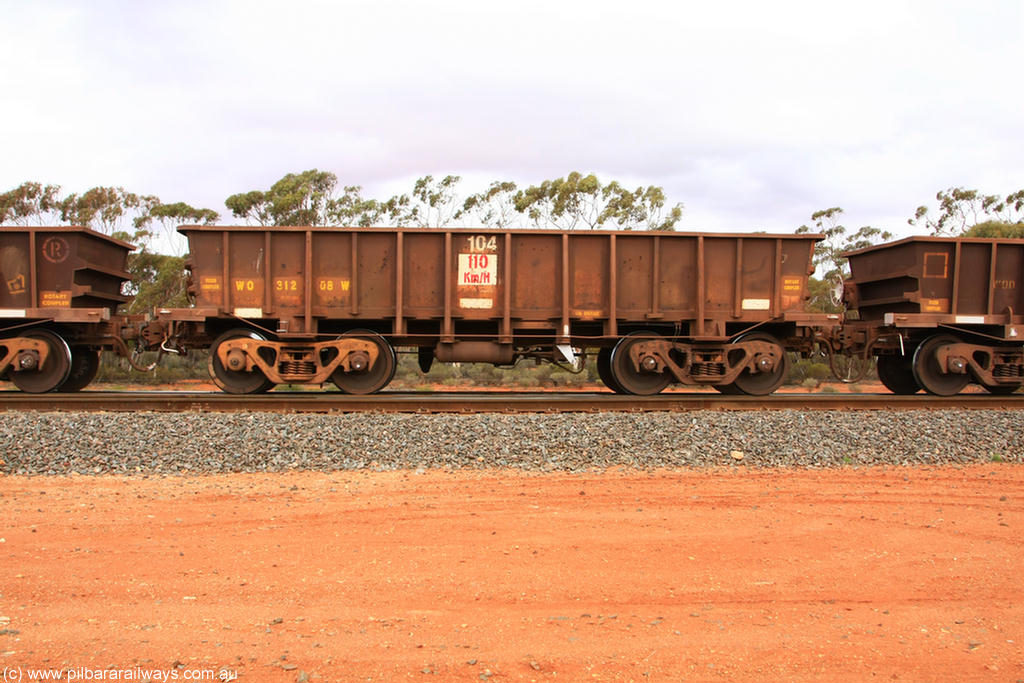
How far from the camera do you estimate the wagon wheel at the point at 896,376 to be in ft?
41.4

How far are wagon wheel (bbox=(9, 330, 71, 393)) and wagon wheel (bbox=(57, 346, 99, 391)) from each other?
478 millimetres

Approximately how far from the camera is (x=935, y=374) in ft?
37.9

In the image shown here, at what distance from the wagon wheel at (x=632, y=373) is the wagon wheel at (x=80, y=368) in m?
9.12

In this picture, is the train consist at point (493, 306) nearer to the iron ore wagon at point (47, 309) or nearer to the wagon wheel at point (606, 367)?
the iron ore wagon at point (47, 309)

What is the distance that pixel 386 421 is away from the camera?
813 cm

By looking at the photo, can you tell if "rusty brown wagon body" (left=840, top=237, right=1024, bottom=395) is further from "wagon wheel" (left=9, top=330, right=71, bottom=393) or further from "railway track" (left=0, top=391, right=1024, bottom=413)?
"wagon wheel" (left=9, top=330, right=71, bottom=393)

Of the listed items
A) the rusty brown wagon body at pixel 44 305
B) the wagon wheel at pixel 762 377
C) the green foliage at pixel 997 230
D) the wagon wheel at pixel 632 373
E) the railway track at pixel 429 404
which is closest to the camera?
the railway track at pixel 429 404

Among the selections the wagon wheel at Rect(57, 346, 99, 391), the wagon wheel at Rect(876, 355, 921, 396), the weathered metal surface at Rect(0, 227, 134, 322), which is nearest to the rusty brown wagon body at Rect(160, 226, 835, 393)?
the weathered metal surface at Rect(0, 227, 134, 322)

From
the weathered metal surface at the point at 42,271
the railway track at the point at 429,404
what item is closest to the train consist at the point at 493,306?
the weathered metal surface at the point at 42,271

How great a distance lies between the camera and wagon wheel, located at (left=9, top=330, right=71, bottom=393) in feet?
35.0

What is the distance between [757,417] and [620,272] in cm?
357

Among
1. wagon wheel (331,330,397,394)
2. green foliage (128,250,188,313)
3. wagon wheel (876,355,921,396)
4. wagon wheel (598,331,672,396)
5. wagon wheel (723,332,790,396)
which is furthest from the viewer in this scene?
green foliage (128,250,188,313)

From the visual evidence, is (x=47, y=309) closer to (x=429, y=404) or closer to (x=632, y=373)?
(x=429, y=404)

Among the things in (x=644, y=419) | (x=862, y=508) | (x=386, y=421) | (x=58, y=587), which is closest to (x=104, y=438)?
(x=386, y=421)
